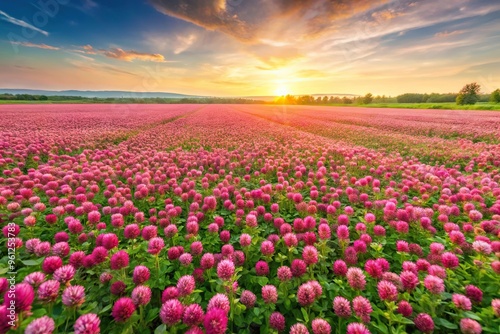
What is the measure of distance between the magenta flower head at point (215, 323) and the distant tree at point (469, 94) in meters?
98.3

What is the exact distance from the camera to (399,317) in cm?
194

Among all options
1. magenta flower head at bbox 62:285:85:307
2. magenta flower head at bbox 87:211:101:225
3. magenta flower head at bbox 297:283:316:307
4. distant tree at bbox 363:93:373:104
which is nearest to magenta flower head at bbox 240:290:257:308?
magenta flower head at bbox 297:283:316:307

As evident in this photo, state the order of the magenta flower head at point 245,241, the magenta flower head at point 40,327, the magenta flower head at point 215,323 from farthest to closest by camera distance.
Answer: the magenta flower head at point 245,241
the magenta flower head at point 215,323
the magenta flower head at point 40,327

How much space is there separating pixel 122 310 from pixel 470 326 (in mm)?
2925

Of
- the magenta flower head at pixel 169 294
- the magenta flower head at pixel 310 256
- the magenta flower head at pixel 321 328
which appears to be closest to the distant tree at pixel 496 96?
the magenta flower head at pixel 310 256

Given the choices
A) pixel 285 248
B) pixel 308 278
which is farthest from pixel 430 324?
pixel 285 248

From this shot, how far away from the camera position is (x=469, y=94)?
7062cm

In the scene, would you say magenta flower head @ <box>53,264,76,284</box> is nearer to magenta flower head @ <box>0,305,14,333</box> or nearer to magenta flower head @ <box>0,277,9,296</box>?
magenta flower head @ <box>0,277,9,296</box>

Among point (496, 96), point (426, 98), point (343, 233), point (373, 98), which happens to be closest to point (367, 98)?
point (373, 98)

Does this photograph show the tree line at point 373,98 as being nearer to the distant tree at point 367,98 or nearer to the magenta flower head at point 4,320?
the distant tree at point 367,98

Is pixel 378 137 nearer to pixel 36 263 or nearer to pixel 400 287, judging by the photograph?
pixel 400 287

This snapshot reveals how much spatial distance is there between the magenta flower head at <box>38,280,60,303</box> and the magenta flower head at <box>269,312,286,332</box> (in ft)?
6.33

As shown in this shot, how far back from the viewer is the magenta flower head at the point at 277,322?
2059 mm

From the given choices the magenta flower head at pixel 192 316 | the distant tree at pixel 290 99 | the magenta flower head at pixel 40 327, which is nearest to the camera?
the magenta flower head at pixel 40 327
